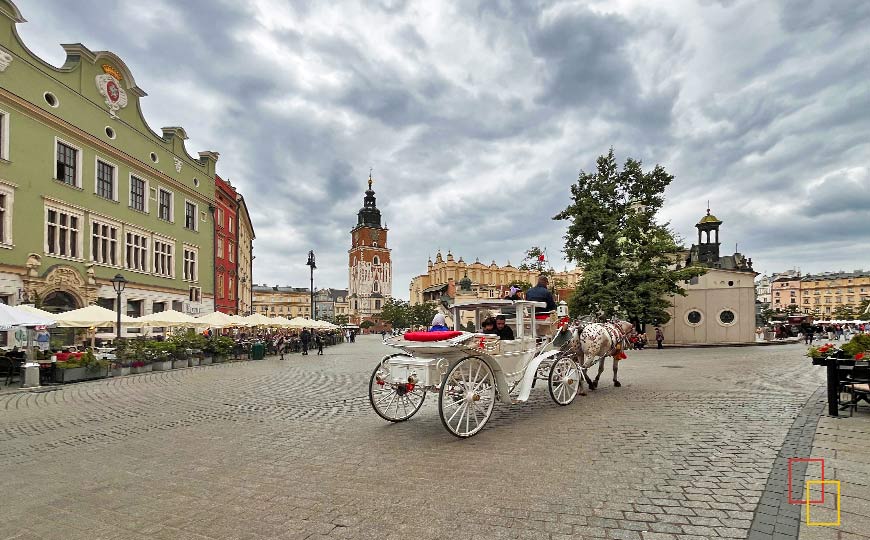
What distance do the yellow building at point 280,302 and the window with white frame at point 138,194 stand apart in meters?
126

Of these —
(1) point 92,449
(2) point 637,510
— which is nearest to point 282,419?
(1) point 92,449

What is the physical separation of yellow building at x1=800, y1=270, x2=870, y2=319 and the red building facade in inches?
5572

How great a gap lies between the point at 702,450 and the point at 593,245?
31038 millimetres

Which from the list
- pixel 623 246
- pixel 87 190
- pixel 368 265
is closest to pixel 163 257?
pixel 87 190

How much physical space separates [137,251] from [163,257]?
2907 mm

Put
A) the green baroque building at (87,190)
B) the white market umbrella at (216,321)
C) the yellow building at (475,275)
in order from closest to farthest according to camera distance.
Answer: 1. the green baroque building at (87,190)
2. the white market umbrella at (216,321)
3. the yellow building at (475,275)

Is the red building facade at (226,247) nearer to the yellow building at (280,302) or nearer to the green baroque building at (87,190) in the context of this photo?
the green baroque building at (87,190)

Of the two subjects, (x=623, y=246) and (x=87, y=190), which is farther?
(x=623, y=246)

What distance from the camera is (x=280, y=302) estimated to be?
16362cm

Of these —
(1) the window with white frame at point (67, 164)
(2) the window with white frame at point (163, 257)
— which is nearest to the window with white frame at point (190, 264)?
(2) the window with white frame at point (163, 257)

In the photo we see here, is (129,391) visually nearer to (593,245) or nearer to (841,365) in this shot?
(841,365)

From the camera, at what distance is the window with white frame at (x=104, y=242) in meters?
27.6

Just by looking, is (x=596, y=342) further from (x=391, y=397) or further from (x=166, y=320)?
(x=166, y=320)

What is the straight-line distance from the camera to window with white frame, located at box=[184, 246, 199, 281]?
37209 mm
